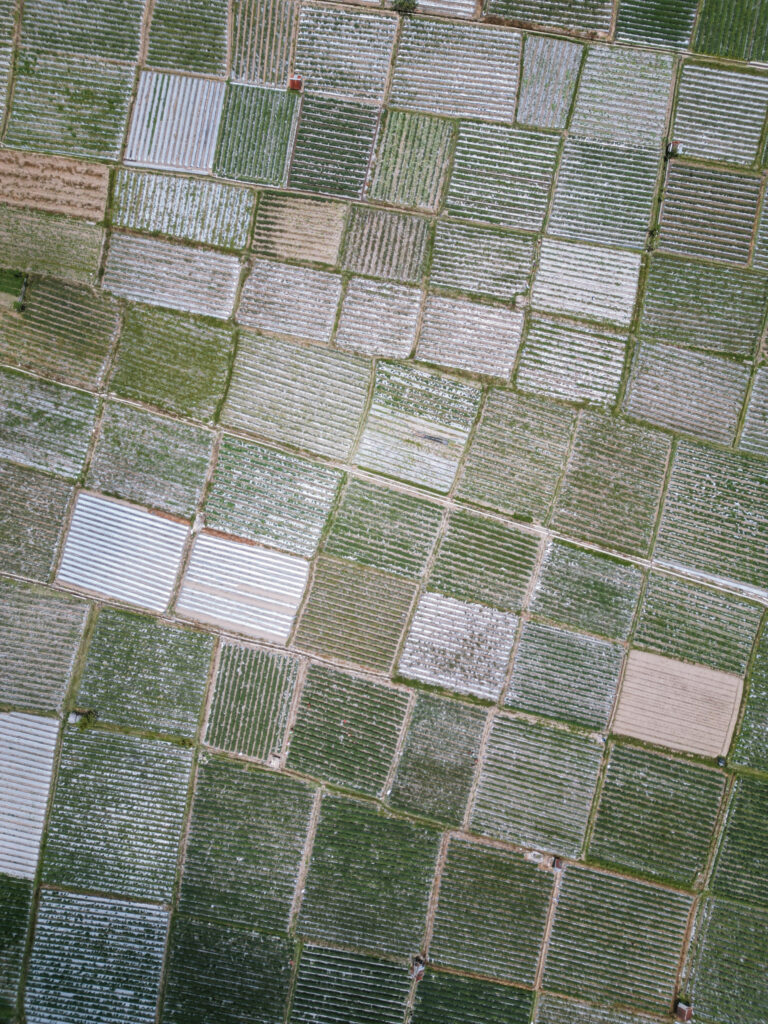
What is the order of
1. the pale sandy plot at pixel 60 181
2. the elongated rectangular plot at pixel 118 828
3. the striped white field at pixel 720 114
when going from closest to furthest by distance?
1. the striped white field at pixel 720 114
2. the elongated rectangular plot at pixel 118 828
3. the pale sandy plot at pixel 60 181

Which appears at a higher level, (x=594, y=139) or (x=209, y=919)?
(x=594, y=139)

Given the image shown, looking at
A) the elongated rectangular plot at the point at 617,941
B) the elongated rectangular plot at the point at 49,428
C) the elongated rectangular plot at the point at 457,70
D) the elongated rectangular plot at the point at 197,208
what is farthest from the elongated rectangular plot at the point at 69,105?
the elongated rectangular plot at the point at 617,941

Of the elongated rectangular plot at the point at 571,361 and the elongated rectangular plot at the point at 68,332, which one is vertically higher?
the elongated rectangular plot at the point at 571,361

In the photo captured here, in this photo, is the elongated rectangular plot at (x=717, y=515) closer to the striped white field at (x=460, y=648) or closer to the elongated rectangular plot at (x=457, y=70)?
the striped white field at (x=460, y=648)

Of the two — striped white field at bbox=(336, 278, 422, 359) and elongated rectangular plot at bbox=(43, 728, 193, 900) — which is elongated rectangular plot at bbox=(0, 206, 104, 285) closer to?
striped white field at bbox=(336, 278, 422, 359)

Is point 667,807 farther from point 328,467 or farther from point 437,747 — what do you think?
point 328,467

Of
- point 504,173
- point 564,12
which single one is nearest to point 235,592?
point 504,173

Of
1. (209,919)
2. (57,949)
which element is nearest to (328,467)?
(209,919)
